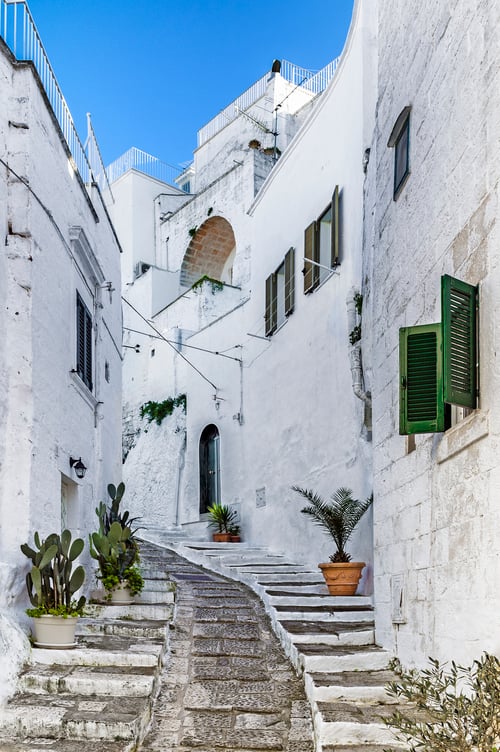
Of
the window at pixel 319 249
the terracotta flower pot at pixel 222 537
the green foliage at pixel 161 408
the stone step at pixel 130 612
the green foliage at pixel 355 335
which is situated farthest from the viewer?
the green foliage at pixel 161 408

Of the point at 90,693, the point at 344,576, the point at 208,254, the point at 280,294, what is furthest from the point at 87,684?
the point at 208,254

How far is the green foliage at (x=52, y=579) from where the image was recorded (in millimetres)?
6387

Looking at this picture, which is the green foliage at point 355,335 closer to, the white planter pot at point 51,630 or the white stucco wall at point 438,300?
the white stucco wall at point 438,300

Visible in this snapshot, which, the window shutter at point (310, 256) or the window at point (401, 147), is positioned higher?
the window shutter at point (310, 256)

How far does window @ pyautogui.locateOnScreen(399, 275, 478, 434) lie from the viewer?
14.2 ft

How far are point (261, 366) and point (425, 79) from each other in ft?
28.6

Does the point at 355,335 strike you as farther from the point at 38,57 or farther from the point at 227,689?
the point at 227,689

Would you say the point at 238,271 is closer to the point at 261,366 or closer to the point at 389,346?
the point at 261,366

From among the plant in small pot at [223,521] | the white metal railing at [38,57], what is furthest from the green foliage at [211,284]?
the white metal railing at [38,57]

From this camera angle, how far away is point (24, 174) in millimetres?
7270

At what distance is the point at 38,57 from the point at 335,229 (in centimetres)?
442

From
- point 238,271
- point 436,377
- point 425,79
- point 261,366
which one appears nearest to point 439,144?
point 425,79

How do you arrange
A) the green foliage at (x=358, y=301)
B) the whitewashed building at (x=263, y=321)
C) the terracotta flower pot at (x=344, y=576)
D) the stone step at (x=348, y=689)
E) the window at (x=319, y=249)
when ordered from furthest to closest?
1. the window at (x=319, y=249)
2. the whitewashed building at (x=263, y=321)
3. the green foliage at (x=358, y=301)
4. the terracotta flower pot at (x=344, y=576)
5. the stone step at (x=348, y=689)

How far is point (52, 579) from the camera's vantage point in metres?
6.59
